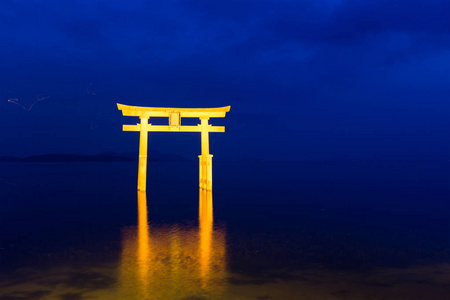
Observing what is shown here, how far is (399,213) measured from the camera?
17547 millimetres

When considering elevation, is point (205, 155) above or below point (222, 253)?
above

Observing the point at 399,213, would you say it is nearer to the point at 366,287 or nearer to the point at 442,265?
the point at 442,265

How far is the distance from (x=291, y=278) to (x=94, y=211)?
12.7m

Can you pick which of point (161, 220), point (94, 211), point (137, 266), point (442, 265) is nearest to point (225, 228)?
point (161, 220)

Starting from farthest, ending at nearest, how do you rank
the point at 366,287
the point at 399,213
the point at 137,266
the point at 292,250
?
1. the point at 399,213
2. the point at 292,250
3. the point at 137,266
4. the point at 366,287

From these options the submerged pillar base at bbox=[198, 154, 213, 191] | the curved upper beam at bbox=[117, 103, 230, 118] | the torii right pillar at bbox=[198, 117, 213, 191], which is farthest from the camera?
the submerged pillar base at bbox=[198, 154, 213, 191]

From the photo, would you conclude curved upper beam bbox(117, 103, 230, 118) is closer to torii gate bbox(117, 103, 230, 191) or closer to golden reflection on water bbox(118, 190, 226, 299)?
torii gate bbox(117, 103, 230, 191)

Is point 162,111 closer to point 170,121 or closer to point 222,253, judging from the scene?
point 170,121

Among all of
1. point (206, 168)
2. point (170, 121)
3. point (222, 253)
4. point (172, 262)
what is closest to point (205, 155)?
point (206, 168)

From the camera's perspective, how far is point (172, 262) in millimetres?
8367

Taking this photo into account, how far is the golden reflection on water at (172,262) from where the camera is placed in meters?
6.59

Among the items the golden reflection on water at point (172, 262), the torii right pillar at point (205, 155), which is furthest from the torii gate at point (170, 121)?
the golden reflection on water at point (172, 262)

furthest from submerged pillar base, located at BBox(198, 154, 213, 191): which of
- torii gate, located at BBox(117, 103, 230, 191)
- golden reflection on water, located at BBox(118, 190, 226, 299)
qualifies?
golden reflection on water, located at BBox(118, 190, 226, 299)

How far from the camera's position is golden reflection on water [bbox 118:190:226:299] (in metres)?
6.59
